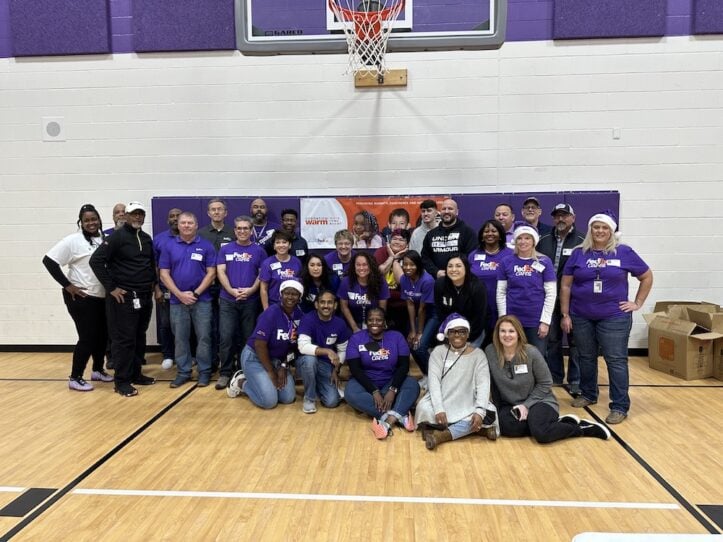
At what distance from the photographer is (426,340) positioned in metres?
5.30

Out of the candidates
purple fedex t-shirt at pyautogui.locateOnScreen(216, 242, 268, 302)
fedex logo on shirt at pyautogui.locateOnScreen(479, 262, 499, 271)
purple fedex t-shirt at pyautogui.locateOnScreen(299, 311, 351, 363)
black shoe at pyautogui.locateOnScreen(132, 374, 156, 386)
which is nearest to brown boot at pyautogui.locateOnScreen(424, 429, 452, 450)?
purple fedex t-shirt at pyautogui.locateOnScreen(299, 311, 351, 363)

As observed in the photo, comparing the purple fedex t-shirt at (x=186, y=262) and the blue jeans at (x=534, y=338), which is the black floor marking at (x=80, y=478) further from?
the blue jeans at (x=534, y=338)

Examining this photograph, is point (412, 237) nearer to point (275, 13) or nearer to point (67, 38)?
point (275, 13)

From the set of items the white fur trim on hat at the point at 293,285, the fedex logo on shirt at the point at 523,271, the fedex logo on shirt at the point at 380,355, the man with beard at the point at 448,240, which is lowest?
the fedex logo on shirt at the point at 380,355

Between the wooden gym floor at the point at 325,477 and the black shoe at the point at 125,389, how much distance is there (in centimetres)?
26

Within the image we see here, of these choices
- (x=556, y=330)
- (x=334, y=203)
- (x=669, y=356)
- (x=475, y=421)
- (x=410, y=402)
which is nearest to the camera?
(x=475, y=421)

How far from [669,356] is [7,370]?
7942mm

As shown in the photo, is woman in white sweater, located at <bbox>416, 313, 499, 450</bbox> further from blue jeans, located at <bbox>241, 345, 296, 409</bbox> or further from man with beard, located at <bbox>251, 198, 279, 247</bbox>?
man with beard, located at <bbox>251, 198, 279, 247</bbox>

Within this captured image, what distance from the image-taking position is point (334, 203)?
23.1 ft

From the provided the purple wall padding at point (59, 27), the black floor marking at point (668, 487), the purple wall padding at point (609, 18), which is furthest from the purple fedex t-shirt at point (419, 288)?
the purple wall padding at point (59, 27)

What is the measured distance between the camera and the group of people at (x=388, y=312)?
4.35m

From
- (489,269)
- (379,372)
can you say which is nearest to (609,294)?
(489,269)

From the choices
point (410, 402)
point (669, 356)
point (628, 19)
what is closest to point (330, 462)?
point (410, 402)

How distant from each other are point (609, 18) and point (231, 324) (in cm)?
600
